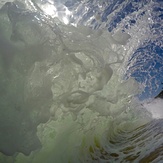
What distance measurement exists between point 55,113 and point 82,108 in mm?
587

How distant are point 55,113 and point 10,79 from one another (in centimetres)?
102

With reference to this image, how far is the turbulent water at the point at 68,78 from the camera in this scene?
3619 millimetres

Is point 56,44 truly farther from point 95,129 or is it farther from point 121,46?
A: point 95,129

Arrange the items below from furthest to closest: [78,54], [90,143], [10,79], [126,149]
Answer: [90,143] → [126,149] → [78,54] → [10,79]

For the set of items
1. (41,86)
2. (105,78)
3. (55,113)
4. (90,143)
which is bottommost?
(90,143)

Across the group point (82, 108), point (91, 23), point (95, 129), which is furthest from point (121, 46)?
point (95, 129)

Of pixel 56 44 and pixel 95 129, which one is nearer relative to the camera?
pixel 56 44

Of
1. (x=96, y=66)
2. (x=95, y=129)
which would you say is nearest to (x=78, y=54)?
(x=96, y=66)

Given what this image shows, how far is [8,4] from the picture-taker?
3.66m

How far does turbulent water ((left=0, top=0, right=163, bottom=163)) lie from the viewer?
3.62 metres

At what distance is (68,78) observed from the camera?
13.6 feet

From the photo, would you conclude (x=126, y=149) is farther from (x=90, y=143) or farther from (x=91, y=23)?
(x=91, y=23)

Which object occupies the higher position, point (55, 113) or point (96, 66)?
point (96, 66)

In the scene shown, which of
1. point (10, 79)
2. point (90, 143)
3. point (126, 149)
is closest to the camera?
point (10, 79)
